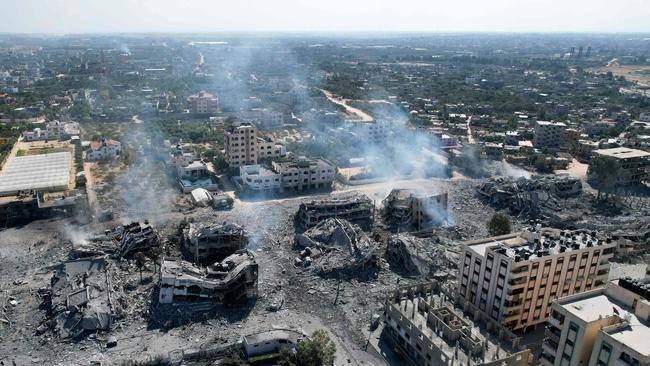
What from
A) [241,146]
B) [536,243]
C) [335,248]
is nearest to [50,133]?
[241,146]

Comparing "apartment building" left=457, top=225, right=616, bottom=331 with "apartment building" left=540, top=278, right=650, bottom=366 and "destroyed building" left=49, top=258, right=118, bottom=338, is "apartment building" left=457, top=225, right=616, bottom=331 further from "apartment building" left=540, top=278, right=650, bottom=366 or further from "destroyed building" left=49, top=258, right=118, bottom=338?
"destroyed building" left=49, top=258, right=118, bottom=338

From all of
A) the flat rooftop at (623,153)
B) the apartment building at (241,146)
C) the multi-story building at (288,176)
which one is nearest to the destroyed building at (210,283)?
the multi-story building at (288,176)

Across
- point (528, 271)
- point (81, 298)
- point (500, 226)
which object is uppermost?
point (528, 271)

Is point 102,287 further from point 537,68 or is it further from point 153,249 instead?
point 537,68

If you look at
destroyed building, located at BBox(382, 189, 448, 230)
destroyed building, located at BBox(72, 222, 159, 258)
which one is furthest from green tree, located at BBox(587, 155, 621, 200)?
destroyed building, located at BBox(72, 222, 159, 258)

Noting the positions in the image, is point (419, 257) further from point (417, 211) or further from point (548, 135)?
point (548, 135)

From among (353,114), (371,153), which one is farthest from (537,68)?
(371,153)
